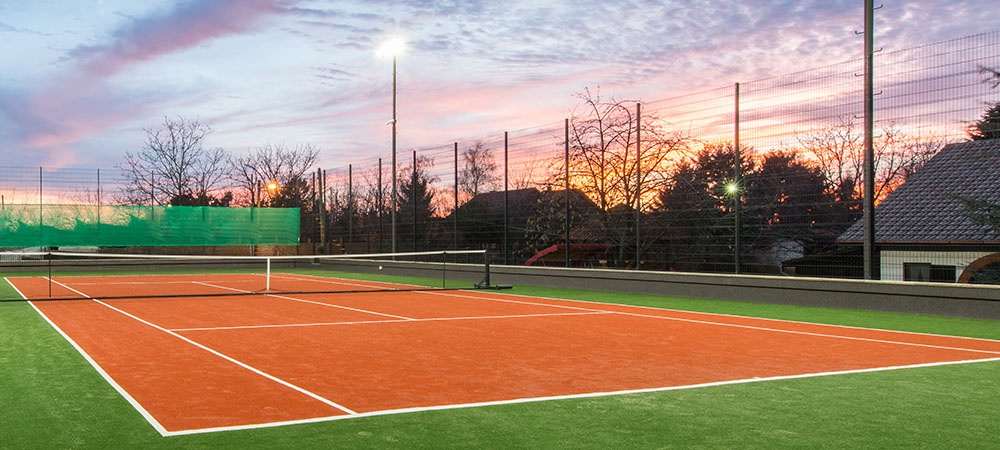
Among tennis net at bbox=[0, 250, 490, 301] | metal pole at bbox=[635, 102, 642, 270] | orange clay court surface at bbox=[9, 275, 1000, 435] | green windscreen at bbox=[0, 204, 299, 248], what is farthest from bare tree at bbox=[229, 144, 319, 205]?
orange clay court surface at bbox=[9, 275, 1000, 435]

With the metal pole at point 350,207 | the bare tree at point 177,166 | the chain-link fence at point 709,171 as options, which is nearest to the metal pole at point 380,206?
the chain-link fence at point 709,171

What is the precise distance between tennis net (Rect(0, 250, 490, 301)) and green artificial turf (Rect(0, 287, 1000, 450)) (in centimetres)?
886

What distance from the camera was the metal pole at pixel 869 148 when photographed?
13.9m

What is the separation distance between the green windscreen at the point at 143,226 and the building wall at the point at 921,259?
2357cm

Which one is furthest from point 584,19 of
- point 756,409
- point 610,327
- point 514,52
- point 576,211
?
point 756,409

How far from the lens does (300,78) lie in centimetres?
2728

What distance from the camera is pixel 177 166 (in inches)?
1623

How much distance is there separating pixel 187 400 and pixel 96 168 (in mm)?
27137

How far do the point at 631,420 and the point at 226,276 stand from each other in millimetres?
24772

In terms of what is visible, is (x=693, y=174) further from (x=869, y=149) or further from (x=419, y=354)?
(x=419, y=354)

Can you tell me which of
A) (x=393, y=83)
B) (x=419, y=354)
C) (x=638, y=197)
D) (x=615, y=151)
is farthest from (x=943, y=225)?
(x=419, y=354)

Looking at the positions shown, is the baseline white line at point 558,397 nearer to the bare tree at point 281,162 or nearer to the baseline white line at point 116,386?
the baseline white line at point 116,386

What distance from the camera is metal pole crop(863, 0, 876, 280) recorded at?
1393cm

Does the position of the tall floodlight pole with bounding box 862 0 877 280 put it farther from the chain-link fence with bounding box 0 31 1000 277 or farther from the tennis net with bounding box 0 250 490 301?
the tennis net with bounding box 0 250 490 301
